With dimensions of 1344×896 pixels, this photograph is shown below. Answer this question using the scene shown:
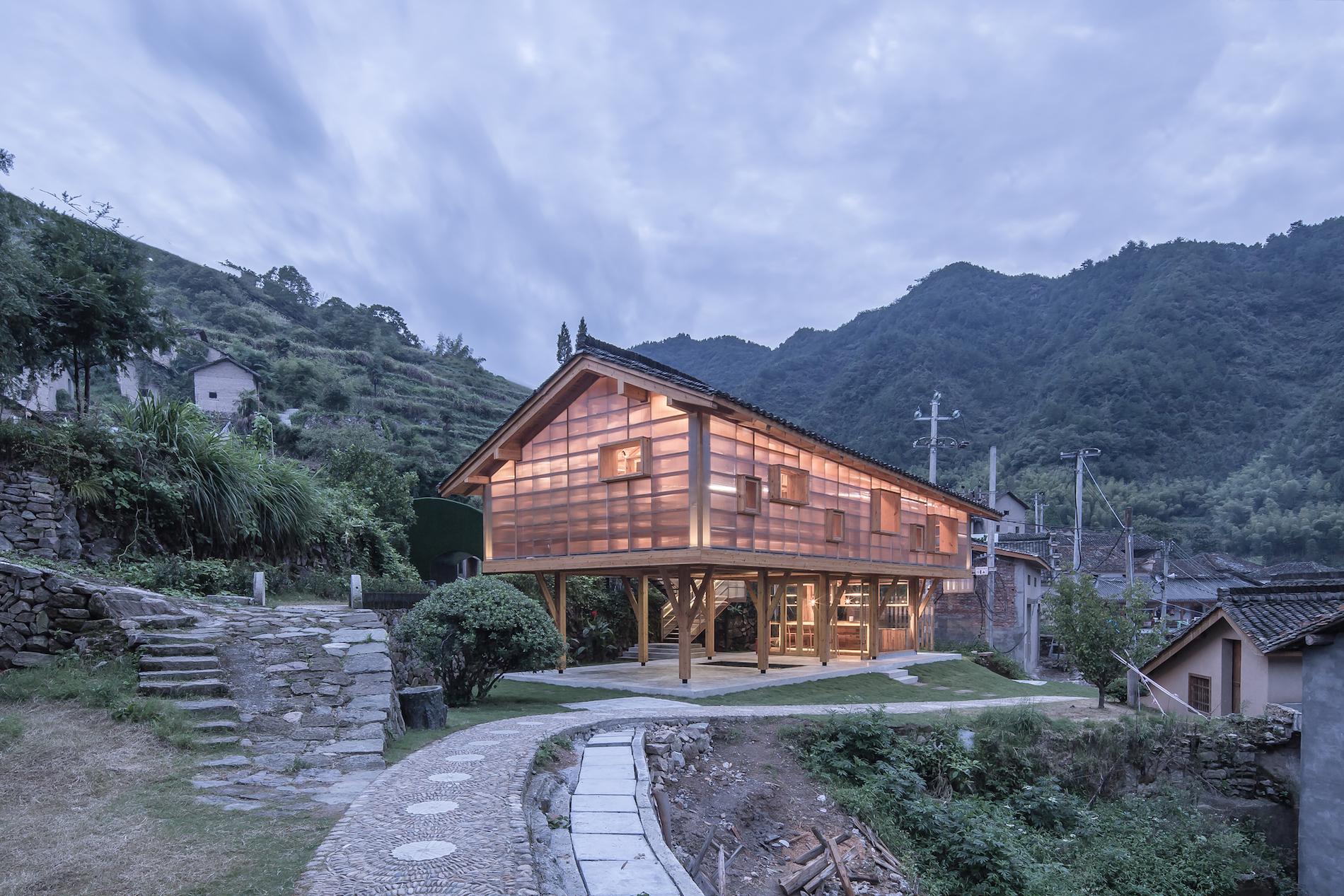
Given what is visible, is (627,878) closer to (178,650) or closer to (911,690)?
(178,650)

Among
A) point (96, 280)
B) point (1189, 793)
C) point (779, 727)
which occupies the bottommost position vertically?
point (1189, 793)

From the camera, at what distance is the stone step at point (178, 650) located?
9.16 m

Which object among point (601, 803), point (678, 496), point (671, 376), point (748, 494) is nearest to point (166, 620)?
point (601, 803)

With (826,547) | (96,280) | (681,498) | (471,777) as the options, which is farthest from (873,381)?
(471,777)

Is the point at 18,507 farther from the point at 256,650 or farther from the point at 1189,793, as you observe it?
the point at 1189,793

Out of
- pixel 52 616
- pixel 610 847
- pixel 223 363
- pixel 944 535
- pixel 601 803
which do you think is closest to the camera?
pixel 610 847

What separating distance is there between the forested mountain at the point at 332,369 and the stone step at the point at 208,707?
23674mm

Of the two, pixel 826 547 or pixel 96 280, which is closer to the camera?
pixel 96 280

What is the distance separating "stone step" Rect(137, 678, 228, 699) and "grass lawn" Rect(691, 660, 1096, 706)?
7558 mm

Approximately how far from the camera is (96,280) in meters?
14.4

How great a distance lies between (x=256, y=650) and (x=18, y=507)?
517cm

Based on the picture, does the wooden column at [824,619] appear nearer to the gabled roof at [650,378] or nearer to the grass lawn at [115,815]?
the gabled roof at [650,378]

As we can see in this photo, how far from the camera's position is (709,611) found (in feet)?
62.7

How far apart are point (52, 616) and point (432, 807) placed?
6449 mm
